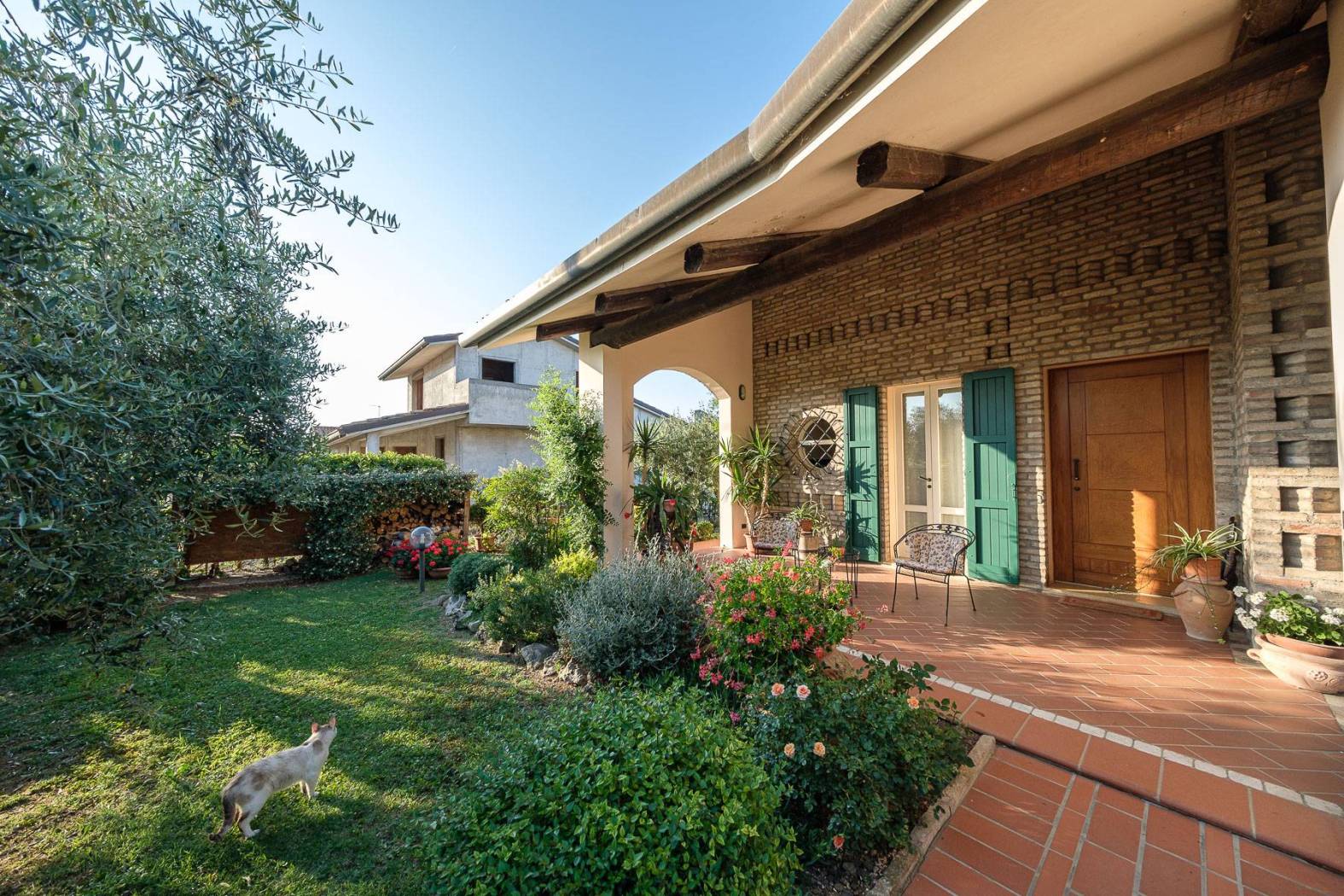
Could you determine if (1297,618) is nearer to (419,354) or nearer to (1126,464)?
(1126,464)

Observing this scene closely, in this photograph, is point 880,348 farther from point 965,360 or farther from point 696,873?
point 696,873

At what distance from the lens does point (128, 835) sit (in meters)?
1.96

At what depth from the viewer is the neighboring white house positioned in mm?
13070

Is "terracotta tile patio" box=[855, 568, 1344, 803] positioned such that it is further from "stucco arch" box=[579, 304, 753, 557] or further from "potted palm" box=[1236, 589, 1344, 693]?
"stucco arch" box=[579, 304, 753, 557]

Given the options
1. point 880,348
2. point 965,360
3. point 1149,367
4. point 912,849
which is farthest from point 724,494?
point 912,849

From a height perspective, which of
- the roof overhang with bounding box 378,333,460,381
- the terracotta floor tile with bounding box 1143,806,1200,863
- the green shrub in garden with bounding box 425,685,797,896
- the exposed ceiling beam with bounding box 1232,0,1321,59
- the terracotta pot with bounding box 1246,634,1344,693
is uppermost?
the roof overhang with bounding box 378,333,460,381

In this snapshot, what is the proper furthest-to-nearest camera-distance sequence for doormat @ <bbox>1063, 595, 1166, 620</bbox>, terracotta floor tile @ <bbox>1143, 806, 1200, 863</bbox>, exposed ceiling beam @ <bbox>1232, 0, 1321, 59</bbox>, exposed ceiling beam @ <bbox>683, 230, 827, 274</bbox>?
1. doormat @ <bbox>1063, 595, 1166, 620</bbox>
2. exposed ceiling beam @ <bbox>683, 230, 827, 274</bbox>
3. exposed ceiling beam @ <bbox>1232, 0, 1321, 59</bbox>
4. terracotta floor tile @ <bbox>1143, 806, 1200, 863</bbox>

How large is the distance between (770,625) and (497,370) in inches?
543

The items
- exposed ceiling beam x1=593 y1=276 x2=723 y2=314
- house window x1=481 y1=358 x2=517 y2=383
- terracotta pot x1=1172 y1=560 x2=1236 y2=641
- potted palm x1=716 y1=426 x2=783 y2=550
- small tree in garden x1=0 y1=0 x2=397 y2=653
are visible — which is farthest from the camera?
house window x1=481 y1=358 x2=517 y2=383

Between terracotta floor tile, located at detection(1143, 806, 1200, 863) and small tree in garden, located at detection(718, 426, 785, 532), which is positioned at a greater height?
small tree in garden, located at detection(718, 426, 785, 532)

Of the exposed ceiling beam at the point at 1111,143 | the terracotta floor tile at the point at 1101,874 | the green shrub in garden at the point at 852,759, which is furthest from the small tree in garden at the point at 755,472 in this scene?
the terracotta floor tile at the point at 1101,874

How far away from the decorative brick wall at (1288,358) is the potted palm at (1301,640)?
0.14m

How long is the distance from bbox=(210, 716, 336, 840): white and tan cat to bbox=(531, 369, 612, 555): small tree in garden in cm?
354

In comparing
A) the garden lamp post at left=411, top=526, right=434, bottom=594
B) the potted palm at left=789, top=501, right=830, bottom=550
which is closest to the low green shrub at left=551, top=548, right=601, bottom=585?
the garden lamp post at left=411, top=526, right=434, bottom=594
